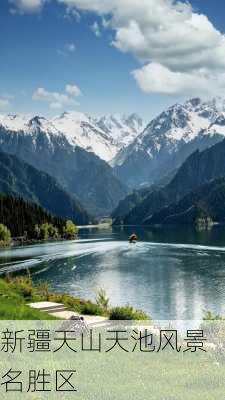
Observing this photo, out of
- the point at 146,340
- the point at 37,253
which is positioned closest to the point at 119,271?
the point at 37,253

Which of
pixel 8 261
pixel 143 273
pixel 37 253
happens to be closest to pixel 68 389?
pixel 143 273

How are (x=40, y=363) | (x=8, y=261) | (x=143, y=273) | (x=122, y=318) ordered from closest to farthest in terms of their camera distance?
(x=40, y=363) → (x=122, y=318) → (x=143, y=273) → (x=8, y=261)

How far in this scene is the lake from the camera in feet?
303

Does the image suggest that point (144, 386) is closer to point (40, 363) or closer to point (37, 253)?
point (40, 363)

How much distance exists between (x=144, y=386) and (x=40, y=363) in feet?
18.9

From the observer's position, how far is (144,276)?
5089 inches

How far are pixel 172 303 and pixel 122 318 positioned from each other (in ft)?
175

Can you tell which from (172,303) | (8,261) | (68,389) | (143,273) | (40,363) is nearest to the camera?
(68,389)

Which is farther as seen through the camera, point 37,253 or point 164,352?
point 37,253

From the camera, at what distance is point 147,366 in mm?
27828

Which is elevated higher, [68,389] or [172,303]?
[68,389]

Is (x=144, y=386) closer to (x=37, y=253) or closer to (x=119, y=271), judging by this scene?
(x=119, y=271)

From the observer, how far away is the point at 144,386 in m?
24.4

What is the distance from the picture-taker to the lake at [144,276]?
9250 cm
